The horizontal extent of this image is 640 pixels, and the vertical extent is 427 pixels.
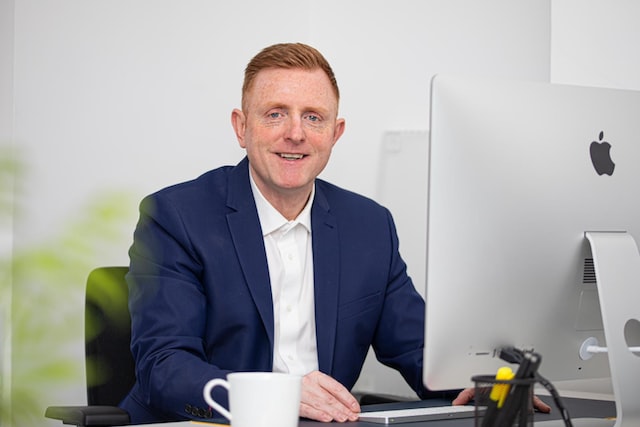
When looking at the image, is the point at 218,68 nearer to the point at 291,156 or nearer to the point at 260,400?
the point at 291,156

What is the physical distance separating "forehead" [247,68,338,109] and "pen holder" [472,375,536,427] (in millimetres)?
1111

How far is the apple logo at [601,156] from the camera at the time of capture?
4.36 feet

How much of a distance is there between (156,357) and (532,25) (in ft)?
7.67

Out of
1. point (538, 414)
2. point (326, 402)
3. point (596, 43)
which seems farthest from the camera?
point (596, 43)

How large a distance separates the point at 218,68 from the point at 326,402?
6.66 ft

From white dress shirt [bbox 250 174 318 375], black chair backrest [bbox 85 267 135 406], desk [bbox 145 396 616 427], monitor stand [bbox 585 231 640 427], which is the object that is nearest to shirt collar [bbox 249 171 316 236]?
white dress shirt [bbox 250 174 318 375]

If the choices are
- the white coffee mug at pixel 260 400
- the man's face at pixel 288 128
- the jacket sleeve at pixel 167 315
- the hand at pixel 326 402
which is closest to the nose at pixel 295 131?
the man's face at pixel 288 128

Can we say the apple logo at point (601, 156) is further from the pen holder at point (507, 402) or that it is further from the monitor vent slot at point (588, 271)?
the pen holder at point (507, 402)

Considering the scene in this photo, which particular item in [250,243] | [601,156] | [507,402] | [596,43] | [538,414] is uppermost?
[596,43]

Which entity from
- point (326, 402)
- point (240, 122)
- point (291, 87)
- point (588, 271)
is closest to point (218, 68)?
point (240, 122)

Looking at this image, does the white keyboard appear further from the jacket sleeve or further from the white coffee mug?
the white coffee mug

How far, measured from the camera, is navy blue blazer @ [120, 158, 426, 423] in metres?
1.79

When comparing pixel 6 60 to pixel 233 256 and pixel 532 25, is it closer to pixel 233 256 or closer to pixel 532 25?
pixel 233 256

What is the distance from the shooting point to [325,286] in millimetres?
1969
